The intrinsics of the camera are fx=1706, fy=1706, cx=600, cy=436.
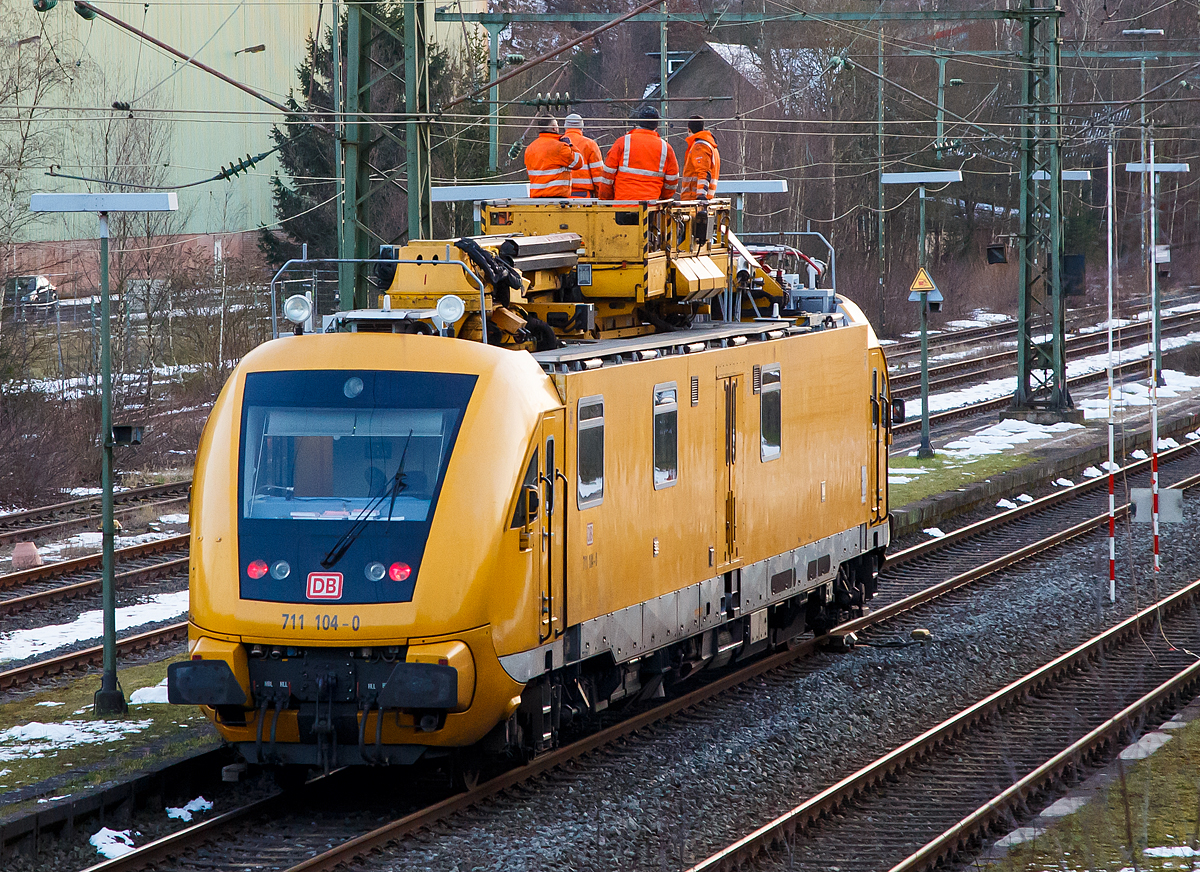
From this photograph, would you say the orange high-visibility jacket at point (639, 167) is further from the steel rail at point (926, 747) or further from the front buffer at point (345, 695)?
the front buffer at point (345, 695)

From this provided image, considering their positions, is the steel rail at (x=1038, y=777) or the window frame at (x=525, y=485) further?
the window frame at (x=525, y=485)

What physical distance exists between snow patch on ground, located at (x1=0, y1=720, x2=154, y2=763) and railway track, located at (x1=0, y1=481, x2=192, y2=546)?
8555 millimetres

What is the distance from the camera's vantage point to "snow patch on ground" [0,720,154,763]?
1106 centimetres

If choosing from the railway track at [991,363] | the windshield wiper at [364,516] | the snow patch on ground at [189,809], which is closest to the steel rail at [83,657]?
the snow patch on ground at [189,809]

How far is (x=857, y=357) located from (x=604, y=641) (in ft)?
18.5

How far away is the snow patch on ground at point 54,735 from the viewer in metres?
11.1

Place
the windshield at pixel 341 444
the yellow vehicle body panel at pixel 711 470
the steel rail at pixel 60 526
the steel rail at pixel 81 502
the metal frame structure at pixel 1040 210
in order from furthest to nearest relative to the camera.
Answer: the metal frame structure at pixel 1040 210
the steel rail at pixel 81 502
the steel rail at pixel 60 526
the yellow vehicle body panel at pixel 711 470
the windshield at pixel 341 444

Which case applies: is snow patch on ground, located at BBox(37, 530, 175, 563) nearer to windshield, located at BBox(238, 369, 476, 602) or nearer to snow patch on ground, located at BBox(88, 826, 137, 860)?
windshield, located at BBox(238, 369, 476, 602)

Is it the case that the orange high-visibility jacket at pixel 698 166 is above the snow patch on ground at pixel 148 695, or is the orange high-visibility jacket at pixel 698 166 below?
above

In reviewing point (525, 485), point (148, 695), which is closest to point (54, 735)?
point (148, 695)

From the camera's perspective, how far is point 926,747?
1225 cm

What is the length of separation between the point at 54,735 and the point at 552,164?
6.19 m

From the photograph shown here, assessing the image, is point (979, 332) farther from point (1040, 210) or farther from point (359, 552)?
point (359, 552)

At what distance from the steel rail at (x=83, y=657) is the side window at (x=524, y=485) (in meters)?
5.39
